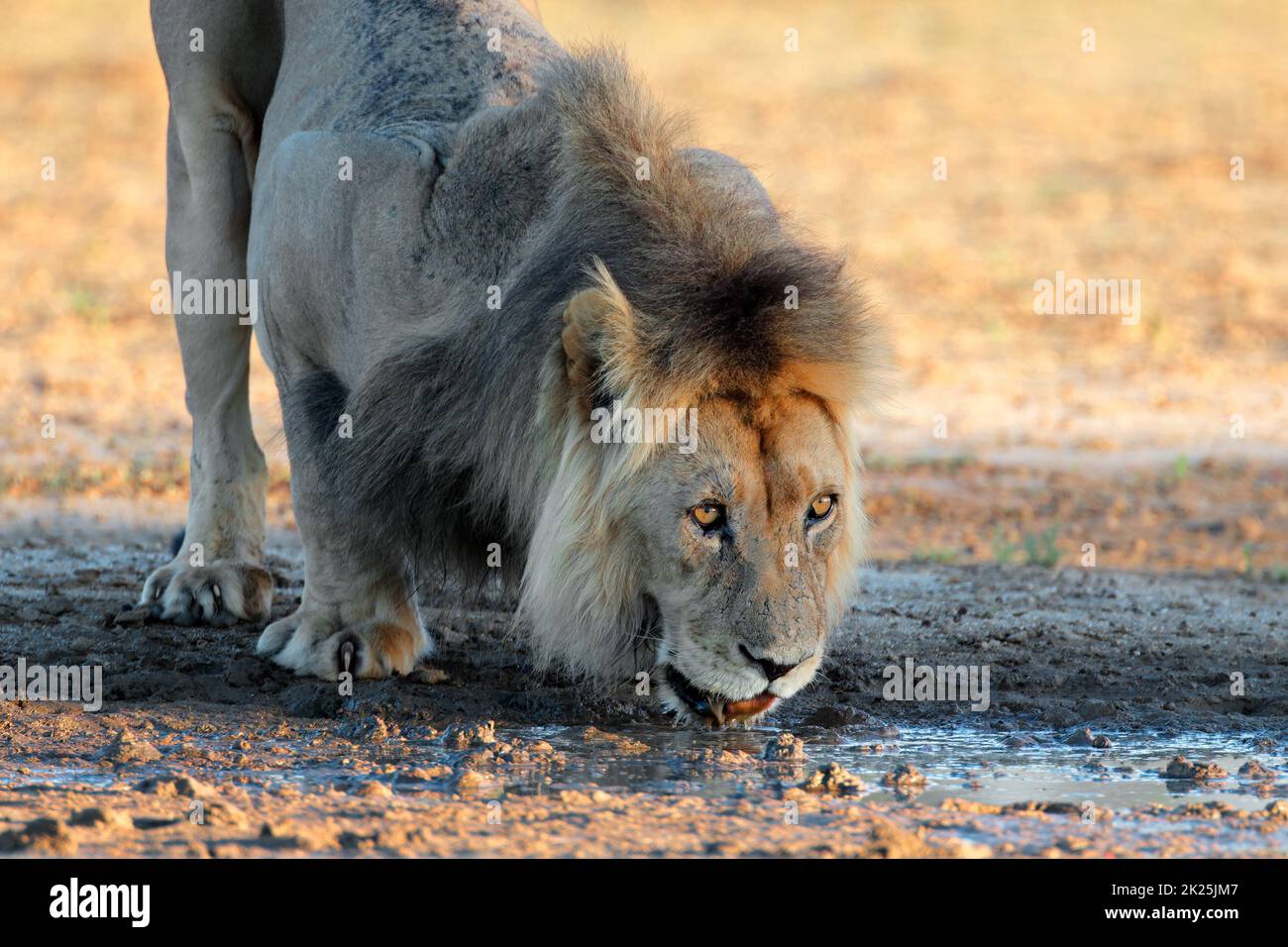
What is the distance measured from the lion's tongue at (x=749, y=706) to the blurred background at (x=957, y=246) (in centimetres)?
86

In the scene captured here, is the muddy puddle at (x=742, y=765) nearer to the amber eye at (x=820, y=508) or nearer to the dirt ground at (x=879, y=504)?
the dirt ground at (x=879, y=504)

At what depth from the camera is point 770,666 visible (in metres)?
4.52

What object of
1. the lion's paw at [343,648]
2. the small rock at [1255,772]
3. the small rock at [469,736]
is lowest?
the small rock at [1255,772]

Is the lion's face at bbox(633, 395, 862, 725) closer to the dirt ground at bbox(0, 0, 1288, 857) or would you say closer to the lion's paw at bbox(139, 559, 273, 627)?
the dirt ground at bbox(0, 0, 1288, 857)

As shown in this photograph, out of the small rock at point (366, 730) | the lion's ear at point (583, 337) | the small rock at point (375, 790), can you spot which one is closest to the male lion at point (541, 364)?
the lion's ear at point (583, 337)

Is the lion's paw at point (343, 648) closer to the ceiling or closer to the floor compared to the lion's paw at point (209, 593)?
closer to the floor

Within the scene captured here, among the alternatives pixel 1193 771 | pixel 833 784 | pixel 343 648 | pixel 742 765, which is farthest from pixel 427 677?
pixel 1193 771

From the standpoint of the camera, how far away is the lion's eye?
4.60 m

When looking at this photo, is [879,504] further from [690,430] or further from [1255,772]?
[690,430]

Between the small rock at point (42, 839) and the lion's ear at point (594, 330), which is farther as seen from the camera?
the lion's ear at point (594, 330)

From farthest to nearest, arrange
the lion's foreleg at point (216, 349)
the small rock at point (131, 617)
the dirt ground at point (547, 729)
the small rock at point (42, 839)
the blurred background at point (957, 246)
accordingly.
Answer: the blurred background at point (957, 246) → the lion's foreleg at point (216, 349) → the small rock at point (131, 617) → the dirt ground at point (547, 729) → the small rock at point (42, 839)

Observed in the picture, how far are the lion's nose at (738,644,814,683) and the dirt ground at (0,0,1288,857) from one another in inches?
10.8

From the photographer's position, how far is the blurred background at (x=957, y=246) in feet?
30.6

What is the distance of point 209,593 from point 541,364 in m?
2.16
